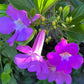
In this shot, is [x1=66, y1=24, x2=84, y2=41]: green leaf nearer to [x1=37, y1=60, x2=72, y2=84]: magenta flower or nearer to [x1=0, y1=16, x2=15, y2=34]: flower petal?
[x1=37, y1=60, x2=72, y2=84]: magenta flower

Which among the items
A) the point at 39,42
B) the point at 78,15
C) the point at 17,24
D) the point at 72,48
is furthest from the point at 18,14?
the point at 78,15

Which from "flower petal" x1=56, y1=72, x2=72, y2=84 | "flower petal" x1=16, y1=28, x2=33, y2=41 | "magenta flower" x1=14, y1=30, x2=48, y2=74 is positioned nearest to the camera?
"flower petal" x1=16, y1=28, x2=33, y2=41

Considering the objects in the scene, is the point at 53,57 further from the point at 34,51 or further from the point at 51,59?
the point at 34,51

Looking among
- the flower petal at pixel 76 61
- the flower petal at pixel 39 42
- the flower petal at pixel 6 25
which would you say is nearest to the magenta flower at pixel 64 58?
the flower petal at pixel 76 61

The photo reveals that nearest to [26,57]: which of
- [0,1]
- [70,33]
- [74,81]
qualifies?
[70,33]

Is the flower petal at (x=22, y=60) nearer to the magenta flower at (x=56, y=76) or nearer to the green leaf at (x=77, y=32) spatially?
the magenta flower at (x=56, y=76)

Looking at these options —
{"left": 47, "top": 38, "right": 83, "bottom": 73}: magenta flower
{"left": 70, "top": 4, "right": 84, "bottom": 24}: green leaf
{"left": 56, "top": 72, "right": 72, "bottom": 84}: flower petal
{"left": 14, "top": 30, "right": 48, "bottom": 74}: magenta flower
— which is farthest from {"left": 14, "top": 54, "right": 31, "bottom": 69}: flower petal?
{"left": 70, "top": 4, "right": 84, "bottom": 24}: green leaf
